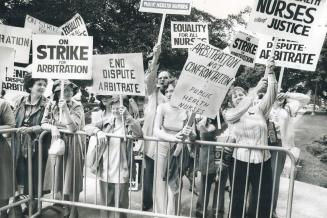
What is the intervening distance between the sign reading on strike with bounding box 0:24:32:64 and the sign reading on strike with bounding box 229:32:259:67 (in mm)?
3266

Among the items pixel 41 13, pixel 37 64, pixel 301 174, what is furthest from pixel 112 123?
pixel 41 13

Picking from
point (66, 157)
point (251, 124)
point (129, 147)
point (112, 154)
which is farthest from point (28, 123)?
point (251, 124)

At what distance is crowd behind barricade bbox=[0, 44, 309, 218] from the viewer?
5.76 metres

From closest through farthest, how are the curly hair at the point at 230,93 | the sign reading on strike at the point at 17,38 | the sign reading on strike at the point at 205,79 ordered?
the sign reading on strike at the point at 205,79
the curly hair at the point at 230,93
the sign reading on strike at the point at 17,38

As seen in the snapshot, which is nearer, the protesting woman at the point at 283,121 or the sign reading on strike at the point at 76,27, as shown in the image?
the protesting woman at the point at 283,121

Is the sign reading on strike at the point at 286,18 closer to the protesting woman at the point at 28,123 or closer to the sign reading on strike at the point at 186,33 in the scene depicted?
the sign reading on strike at the point at 186,33

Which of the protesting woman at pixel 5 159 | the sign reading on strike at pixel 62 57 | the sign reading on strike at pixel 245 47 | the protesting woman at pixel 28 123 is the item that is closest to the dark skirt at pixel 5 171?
the protesting woman at pixel 5 159

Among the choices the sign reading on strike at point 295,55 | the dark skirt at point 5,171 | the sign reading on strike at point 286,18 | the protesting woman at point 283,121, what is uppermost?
the sign reading on strike at point 286,18

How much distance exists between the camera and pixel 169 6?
21.1 feet

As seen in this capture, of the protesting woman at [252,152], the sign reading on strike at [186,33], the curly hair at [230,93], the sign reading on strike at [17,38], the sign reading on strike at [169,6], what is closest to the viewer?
the protesting woman at [252,152]

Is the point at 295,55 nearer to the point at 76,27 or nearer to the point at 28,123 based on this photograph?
the point at 76,27

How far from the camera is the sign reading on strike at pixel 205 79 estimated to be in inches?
199

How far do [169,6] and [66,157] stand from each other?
2496mm

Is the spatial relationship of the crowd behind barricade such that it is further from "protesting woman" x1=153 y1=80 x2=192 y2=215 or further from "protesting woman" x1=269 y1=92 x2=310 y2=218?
"protesting woman" x1=269 y1=92 x2=310 y2=218
